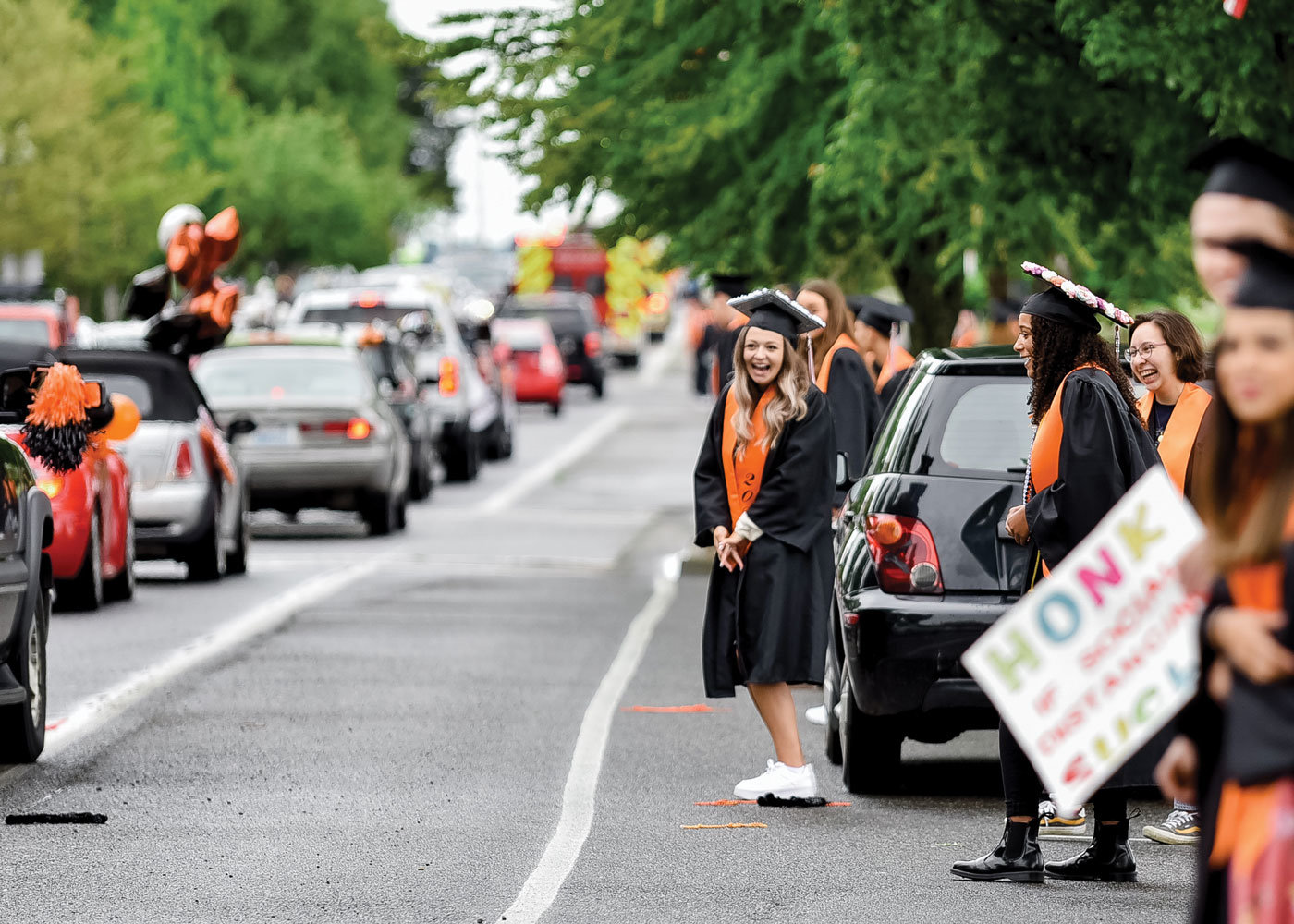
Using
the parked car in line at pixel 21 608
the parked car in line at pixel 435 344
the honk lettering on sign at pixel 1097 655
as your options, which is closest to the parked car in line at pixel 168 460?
the parked car in line at pixel 21 608

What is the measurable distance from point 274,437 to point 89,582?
610cm

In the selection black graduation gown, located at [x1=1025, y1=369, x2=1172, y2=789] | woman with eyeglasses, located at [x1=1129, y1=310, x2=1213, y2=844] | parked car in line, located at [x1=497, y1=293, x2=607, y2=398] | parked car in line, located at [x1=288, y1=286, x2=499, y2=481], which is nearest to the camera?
→ black graduation gown, located at [x1=1025, y1=369, x2=1172, y2=789]

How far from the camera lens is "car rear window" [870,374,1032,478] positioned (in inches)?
376

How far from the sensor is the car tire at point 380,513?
73.5 feet

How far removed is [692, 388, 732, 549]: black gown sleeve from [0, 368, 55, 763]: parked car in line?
2.49m

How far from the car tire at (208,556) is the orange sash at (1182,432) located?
1008cm

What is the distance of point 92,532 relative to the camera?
1577cm

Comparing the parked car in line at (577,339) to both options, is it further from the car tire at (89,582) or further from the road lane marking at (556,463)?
the car tire at (89,582)

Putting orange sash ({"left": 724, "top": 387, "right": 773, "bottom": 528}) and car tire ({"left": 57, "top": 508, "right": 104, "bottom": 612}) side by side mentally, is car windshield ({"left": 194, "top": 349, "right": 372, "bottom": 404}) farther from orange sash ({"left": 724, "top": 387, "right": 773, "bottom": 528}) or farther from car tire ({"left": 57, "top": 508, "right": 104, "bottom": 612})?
orange sash ({"left": 724, "top": 387, "right": 773, "bottom": 528})

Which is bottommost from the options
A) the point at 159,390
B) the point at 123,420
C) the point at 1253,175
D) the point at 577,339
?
the point at 577,339

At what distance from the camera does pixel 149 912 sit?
296 inches

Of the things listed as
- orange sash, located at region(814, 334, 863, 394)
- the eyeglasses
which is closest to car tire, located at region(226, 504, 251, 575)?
orange sash, located at region(814, 334, 863, 394)

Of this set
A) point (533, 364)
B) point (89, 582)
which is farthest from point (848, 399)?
point (533, 364)

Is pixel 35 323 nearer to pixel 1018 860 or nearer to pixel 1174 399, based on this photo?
pixel 1174 399
